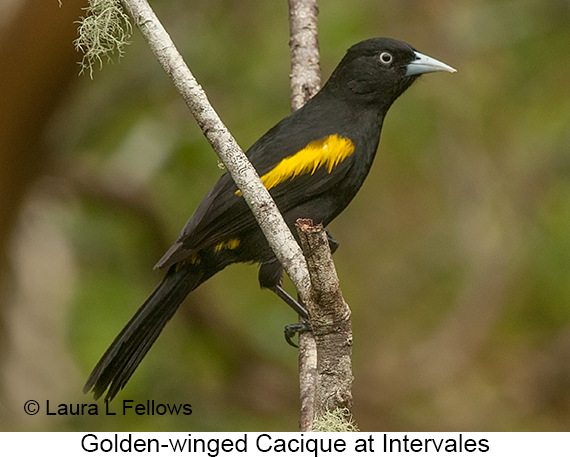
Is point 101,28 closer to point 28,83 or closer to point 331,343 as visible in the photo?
point 28,83

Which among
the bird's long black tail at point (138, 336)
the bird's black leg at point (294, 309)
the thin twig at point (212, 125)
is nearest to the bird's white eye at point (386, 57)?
the bird's black leg at point (294, 309)

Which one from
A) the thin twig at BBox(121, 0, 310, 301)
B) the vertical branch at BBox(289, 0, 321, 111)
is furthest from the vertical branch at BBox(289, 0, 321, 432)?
the thin twig at BBox(121, 0, 310, 301)

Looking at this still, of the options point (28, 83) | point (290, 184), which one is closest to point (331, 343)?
point (290, 184)

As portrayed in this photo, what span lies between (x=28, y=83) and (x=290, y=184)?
4.93 feet

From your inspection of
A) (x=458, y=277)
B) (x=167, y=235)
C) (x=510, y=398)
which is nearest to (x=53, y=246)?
(x=167, y=235)

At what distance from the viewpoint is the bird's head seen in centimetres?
376

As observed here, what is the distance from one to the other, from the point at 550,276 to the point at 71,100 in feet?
11.0

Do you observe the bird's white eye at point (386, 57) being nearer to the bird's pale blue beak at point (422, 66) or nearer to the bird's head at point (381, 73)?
the bird's head at point (381, 73)

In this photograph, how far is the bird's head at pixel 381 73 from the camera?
3.76m

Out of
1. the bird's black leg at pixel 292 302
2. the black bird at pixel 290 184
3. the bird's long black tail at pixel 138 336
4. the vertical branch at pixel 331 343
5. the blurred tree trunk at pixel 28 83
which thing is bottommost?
the vertical branch at pixel 331 343

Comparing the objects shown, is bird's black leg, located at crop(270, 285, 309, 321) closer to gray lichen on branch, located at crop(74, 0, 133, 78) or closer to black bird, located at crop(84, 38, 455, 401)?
black bird, located at crop(84, 38, 455, 401)

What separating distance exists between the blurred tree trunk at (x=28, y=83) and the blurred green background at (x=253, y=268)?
13 mm

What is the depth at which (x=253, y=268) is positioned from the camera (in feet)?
18.5

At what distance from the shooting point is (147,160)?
15.4ft
